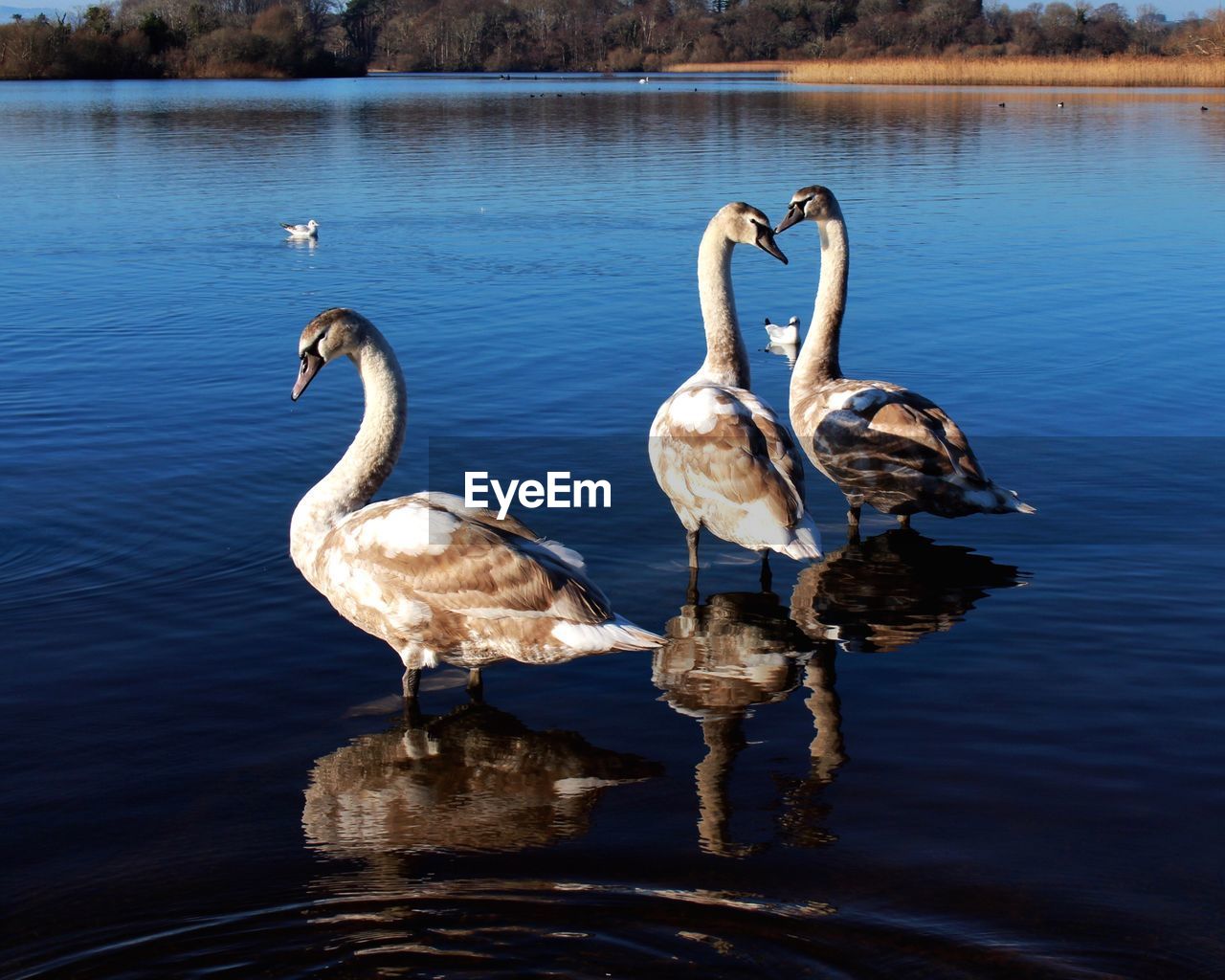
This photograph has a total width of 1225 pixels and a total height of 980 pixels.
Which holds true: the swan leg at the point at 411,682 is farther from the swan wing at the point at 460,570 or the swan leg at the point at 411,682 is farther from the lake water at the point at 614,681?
the swan wing at the point at 460,570

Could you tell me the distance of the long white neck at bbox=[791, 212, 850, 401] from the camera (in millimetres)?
9578

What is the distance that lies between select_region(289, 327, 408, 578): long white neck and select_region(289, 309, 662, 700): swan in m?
0.01

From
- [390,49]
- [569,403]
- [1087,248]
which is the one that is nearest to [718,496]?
[569,403]

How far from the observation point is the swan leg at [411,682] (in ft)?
20.2

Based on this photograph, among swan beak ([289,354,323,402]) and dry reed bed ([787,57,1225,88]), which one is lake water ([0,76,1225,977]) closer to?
swan beak ([289,354,323,402])

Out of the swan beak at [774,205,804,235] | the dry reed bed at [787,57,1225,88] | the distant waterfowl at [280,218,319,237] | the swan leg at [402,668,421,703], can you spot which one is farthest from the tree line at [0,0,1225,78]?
the swan leg at [402,668,421,703]

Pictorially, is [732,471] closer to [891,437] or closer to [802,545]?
[802,545]

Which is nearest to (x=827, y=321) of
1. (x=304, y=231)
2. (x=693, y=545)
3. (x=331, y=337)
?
(x=693, y=545)

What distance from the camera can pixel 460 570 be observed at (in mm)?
5863

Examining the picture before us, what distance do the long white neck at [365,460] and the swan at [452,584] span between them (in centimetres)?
→ 1

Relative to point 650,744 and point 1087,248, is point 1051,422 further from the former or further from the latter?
point 1087,248

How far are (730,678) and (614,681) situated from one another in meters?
0.56

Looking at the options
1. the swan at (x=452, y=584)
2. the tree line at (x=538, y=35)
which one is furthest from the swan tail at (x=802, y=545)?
the tree line at (x=538, y=35)

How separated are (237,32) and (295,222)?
9036 cm
